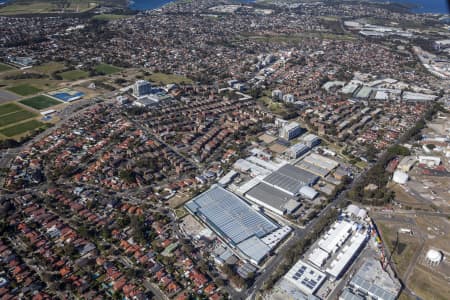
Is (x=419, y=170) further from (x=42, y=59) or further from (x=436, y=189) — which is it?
(x=42, y=59)

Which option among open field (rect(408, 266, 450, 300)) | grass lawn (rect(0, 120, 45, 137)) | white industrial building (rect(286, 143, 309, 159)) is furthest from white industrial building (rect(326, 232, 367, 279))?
grass lawn (rect(0, 120, 45, 137))

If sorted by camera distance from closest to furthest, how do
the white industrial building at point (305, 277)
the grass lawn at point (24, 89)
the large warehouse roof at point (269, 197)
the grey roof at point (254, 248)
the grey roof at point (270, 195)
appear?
1. the white industrial building at point (305, 277)
2. the grey roof at point (254, 248)
3. the large warehouse roof at point (269, 197)
4. the grey roof at point (270, 195)
5. the grass lawn at point (24, 89)

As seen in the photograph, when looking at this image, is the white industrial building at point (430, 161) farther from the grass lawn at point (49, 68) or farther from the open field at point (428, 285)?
the grass lawn at point (49, 68)

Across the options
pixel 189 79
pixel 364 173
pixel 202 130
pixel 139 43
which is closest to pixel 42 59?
pixel 139 43

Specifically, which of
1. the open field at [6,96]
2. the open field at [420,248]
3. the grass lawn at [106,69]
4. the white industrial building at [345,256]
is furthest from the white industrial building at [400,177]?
the open field at [6,96]

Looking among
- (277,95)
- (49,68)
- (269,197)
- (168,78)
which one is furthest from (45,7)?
(269,197)

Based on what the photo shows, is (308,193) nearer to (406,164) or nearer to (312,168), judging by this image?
(312,168)

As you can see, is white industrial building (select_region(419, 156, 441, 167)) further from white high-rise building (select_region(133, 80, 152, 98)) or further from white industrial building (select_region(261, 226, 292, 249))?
white high-rise building (select_region(133, 80, 152, 98))
